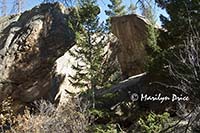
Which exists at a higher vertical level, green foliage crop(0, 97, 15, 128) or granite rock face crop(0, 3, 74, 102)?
granite rock face crop(0, 3, 74, 102)

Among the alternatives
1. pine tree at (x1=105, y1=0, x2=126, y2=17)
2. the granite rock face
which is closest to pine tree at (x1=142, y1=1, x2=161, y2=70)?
the granite rock face

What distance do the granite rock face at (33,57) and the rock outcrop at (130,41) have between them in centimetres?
498

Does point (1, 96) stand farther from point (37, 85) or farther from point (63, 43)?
point (63, 43)

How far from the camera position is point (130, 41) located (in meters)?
27.5

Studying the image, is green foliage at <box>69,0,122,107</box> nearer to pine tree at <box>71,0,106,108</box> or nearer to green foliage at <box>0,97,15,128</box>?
pine tree at <box>71,0,106,108</box>

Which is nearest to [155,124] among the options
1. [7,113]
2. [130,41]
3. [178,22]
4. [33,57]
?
[178,22]

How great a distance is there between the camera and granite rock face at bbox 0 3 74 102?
78.9ft

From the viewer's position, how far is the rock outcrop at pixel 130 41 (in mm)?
26516

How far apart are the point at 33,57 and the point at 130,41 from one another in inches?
286

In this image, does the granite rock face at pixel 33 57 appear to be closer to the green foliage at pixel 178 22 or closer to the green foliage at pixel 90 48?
the green foliage at pixel 90 48

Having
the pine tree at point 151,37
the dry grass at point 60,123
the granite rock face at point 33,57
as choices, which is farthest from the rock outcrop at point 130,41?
the dry grass at point 60,123

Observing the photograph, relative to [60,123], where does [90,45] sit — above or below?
above

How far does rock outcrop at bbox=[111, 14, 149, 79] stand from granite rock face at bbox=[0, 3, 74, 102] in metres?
4.98

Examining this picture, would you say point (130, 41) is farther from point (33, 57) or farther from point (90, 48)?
point (33, 57)
